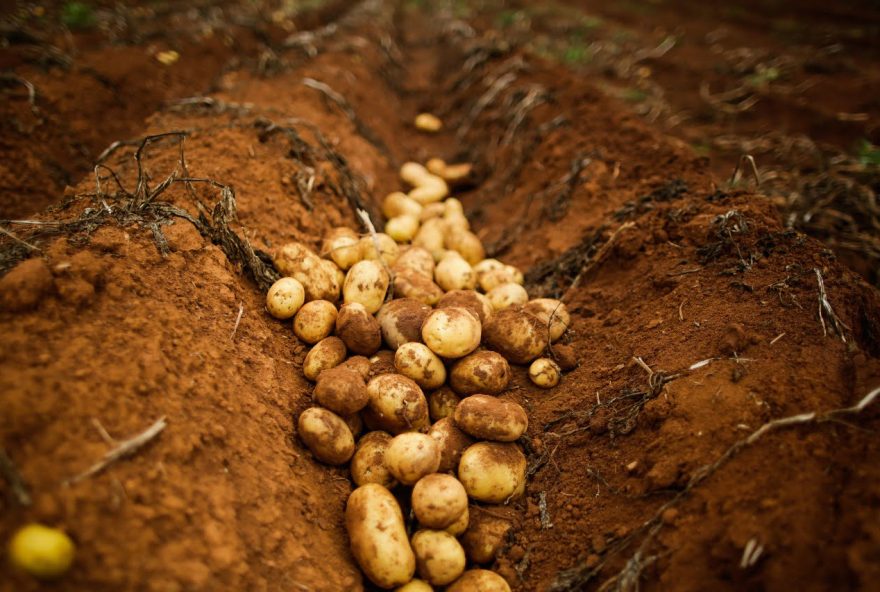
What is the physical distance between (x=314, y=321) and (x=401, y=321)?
0.48m

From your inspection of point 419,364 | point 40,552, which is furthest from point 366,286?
point 40,552

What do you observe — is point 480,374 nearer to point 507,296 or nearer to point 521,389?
point 521,389

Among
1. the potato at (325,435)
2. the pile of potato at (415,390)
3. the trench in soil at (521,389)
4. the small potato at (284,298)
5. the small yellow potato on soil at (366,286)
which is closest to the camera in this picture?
the trench in soil at (521,389)

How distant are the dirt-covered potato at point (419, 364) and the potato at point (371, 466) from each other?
0.38 metres

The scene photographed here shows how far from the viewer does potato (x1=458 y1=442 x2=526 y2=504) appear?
2.11m

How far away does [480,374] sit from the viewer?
2424mm

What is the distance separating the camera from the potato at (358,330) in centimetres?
245

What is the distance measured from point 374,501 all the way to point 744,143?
566 cm

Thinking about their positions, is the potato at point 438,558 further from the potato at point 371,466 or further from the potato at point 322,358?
the potato at point 322,358

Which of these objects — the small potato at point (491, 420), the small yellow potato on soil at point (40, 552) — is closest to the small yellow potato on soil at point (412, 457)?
the small potato at point (491, 420)

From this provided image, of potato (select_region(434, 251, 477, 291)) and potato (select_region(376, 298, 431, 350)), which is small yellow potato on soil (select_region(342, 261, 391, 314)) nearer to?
potato (select_region(376, 298, 431, 350))

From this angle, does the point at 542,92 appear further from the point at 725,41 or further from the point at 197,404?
the point at 725,41

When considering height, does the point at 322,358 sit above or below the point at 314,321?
below

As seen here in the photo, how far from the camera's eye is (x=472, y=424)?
2.20 metres
